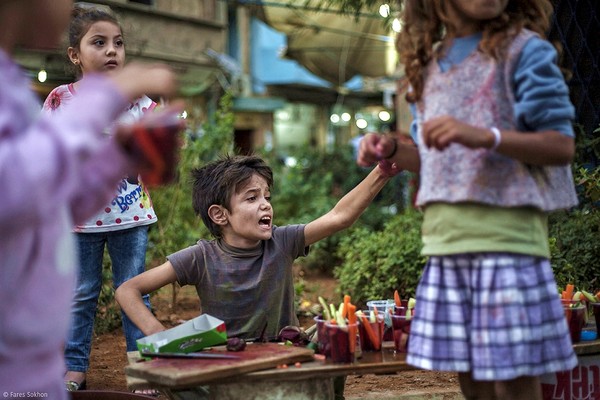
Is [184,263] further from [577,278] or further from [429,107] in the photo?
[577,278]

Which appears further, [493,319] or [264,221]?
[264,221]

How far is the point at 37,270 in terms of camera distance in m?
1.87

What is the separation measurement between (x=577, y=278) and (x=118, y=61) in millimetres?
2609

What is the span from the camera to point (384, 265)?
621 centimetres

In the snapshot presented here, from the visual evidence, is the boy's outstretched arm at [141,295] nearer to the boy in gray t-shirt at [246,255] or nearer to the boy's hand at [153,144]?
the boy in gray t-shirt at [246,255]

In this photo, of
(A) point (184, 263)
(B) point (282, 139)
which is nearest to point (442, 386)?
(A) point (184, 263)

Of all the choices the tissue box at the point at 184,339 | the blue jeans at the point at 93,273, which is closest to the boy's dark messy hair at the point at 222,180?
the blue jeans at the point at 93,273

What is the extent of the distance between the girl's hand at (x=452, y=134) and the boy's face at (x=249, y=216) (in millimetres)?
1587

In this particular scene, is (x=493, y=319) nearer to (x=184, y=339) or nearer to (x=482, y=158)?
(x=482, y=158)

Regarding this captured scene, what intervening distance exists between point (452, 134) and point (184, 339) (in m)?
1.26

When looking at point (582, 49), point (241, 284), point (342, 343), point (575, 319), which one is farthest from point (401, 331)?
point (582, 49)

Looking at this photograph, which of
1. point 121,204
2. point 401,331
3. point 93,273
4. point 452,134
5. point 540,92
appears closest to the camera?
point 452,134

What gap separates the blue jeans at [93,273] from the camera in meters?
4.17

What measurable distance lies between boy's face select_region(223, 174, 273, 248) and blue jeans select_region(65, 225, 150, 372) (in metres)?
0.59
